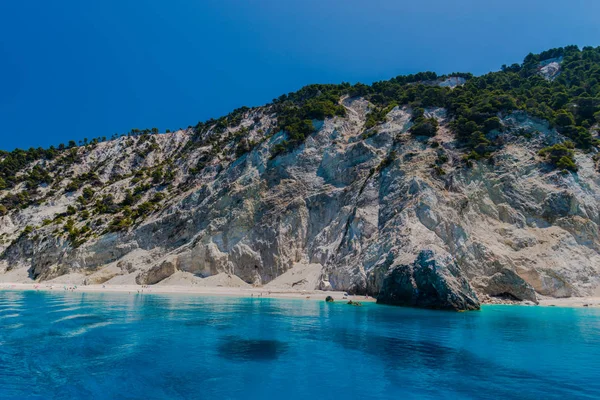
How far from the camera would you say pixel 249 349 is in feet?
54.5

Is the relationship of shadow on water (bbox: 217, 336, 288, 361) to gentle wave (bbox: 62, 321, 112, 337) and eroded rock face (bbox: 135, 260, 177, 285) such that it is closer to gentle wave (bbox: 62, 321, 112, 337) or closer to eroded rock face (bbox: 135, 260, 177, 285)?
gentle wave (bbox: 62, 321, 112, 337)

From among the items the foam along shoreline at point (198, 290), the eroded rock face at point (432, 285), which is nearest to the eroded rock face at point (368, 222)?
the eroded rock face at point (432, 285)

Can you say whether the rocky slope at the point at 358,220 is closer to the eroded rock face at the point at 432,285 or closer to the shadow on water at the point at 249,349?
the eroded rock face at the point at 432,285

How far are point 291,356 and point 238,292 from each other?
1204 inches

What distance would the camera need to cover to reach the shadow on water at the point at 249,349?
50.2ft

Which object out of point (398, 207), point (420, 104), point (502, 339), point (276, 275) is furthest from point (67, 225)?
point (502, 339)

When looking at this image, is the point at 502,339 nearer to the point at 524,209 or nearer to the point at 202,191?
the point at 524,209

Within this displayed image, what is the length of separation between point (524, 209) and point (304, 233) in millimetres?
27736

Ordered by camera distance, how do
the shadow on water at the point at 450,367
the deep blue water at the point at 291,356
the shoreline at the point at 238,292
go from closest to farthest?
the deep blue water at the point at 291,356 → the shadow on water at the point at 450,367 → the shoreline at the point at 238,292

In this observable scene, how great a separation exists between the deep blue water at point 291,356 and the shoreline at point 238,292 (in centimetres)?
1011

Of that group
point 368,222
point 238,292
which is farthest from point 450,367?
point 238,292

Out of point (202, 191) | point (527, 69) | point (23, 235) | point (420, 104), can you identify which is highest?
point (527, 69)

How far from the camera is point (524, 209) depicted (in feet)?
142

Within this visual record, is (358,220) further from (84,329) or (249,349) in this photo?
(84,329)
